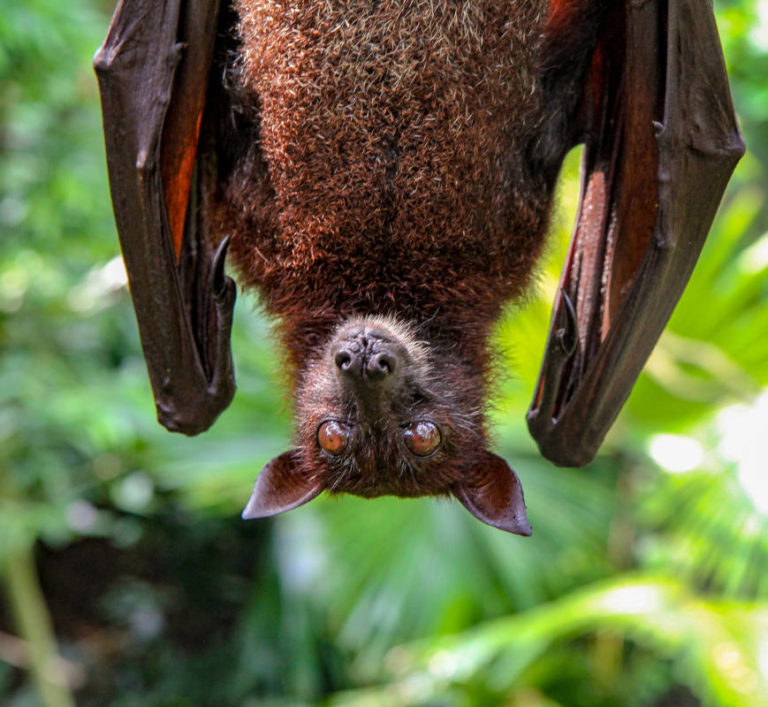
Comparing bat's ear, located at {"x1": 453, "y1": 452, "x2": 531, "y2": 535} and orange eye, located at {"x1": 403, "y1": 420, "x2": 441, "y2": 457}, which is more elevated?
orange eye, located at {"x1": 403, "y1": 420, "x2": 441, "y2": 457}

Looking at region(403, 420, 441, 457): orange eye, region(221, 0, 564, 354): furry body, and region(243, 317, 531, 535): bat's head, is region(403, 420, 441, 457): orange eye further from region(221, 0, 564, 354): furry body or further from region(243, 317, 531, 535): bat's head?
region(221, 0, 564, 354): furry body

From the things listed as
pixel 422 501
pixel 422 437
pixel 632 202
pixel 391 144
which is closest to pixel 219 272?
pixel 391 144

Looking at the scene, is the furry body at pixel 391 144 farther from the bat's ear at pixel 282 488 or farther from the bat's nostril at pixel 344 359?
the bat's ear at pixel 282 488

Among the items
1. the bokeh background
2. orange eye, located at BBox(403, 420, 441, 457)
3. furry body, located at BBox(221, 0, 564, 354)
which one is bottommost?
the bokeh background

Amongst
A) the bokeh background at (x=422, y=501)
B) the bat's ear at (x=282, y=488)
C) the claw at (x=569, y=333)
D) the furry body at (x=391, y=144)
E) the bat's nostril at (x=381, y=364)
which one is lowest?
the bokeh background at (x=422, y=501)

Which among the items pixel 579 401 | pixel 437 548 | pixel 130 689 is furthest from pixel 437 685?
pixel 130 689

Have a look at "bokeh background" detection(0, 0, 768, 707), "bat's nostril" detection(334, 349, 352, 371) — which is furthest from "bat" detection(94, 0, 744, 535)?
"bokeh background" detection(0, 0, 768, 707)

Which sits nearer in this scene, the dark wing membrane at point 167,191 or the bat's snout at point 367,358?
the bat's snout at point 367,358

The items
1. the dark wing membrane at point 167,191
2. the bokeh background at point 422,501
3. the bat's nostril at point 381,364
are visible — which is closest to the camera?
the bat's nostril at point 381,364

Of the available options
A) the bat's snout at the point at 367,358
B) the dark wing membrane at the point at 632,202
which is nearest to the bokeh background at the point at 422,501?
the dark wing membrane at the point at 632,202
